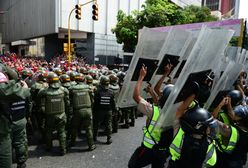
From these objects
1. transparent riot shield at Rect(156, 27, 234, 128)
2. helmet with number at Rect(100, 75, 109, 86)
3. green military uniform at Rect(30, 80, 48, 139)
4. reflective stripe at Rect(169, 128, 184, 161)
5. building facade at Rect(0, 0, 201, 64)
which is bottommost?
green military uniform at Rect(30, 80, 48, 139)

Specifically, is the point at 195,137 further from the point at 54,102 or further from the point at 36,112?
the point at 36,112

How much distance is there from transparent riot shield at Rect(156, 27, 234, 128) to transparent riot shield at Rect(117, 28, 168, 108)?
595mm

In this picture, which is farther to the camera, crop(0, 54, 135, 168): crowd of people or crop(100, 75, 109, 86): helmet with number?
crop(100, 75, 109, 86): helmet with number

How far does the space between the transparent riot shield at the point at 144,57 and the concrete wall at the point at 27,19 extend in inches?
926

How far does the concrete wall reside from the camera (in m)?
26.8

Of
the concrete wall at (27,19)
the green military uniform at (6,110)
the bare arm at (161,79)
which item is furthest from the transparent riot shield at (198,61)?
the concrete wall at (27,19)

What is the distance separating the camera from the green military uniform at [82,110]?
5941mm

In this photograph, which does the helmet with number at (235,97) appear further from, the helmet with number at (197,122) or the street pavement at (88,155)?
the street pavement at (88,155)

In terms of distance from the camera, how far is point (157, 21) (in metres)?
21.4

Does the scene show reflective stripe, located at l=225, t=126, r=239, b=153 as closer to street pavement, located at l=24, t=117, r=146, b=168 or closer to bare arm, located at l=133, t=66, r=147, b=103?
bare arm, located at l=133, t=66, r=147, b=103

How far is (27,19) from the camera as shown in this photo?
34.7 m

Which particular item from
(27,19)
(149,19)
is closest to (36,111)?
(149,19)

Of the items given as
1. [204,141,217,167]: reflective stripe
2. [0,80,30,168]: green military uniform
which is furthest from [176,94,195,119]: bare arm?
[0,80,30,168]: green military uniform

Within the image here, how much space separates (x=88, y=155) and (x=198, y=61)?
4.03 meters
